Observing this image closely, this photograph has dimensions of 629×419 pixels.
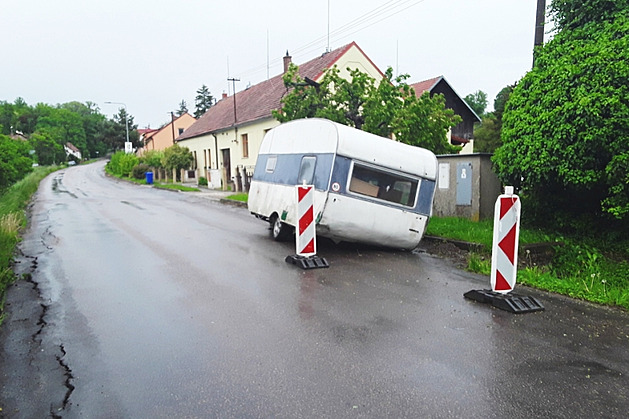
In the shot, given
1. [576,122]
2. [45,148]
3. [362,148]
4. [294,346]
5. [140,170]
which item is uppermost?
[45,148]

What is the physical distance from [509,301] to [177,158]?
37731mm

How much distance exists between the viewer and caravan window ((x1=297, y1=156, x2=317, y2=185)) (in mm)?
9344

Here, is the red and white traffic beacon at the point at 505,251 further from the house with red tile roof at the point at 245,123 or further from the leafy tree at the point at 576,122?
the house with red tile roof at the point at 245,123

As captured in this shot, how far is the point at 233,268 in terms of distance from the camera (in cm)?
797

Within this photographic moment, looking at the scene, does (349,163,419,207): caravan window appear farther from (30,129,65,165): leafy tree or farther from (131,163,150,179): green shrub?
(30,129,65,165): leafy tree

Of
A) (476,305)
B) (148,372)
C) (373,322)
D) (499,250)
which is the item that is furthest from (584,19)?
(148,372)

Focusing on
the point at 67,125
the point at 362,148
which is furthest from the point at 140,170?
the point at 67,125

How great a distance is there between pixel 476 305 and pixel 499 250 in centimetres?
74

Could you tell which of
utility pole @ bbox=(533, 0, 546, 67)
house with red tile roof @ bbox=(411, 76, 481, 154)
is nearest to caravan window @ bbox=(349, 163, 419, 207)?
utility pole @ bbox=(533, 0, 546, 67)

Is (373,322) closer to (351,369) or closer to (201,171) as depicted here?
(351,369)

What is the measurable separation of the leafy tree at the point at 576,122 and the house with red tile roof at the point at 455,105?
24570 mm

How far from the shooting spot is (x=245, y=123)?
29.8 meters

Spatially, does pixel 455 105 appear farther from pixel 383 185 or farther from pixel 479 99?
pixel 479 99

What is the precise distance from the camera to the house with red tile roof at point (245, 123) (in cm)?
2647
